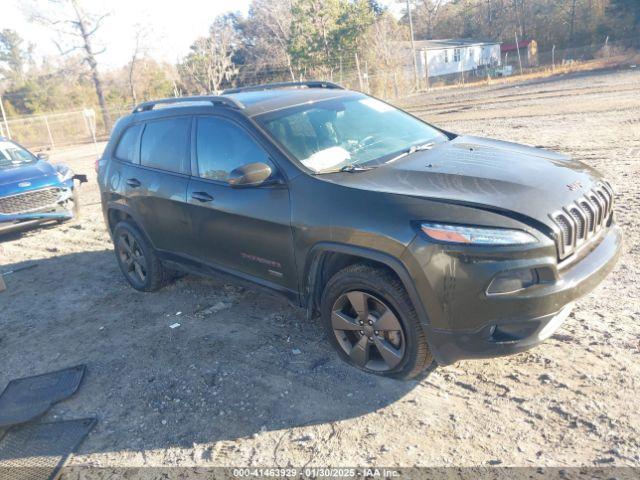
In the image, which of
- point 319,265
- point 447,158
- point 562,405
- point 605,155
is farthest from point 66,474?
point 605,155

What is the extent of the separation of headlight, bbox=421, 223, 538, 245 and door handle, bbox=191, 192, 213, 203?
2.03 meters

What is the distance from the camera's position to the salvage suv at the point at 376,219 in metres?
2.79

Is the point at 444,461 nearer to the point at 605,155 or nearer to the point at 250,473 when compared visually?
the point at 250,473

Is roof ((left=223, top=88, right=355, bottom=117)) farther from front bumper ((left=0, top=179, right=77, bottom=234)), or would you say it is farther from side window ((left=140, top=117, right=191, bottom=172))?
front bumper ((left=0, top=179, right=77, bottom=234))

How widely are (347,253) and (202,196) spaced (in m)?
1.59

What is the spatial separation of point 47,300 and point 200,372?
2.87 m

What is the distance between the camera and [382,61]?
37.0 m

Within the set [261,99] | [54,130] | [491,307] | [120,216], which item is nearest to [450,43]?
[54,130]

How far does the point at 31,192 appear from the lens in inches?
325

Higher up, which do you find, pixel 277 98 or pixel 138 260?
pixel 277 98

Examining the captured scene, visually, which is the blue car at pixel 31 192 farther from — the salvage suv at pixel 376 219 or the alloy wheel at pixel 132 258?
the salvage suv at pixel 376 219

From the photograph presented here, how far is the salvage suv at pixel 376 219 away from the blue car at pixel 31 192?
13.7 ft

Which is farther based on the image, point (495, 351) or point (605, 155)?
point (605, 155)

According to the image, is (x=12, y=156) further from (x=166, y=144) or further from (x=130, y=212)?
(x=166, y=144)
